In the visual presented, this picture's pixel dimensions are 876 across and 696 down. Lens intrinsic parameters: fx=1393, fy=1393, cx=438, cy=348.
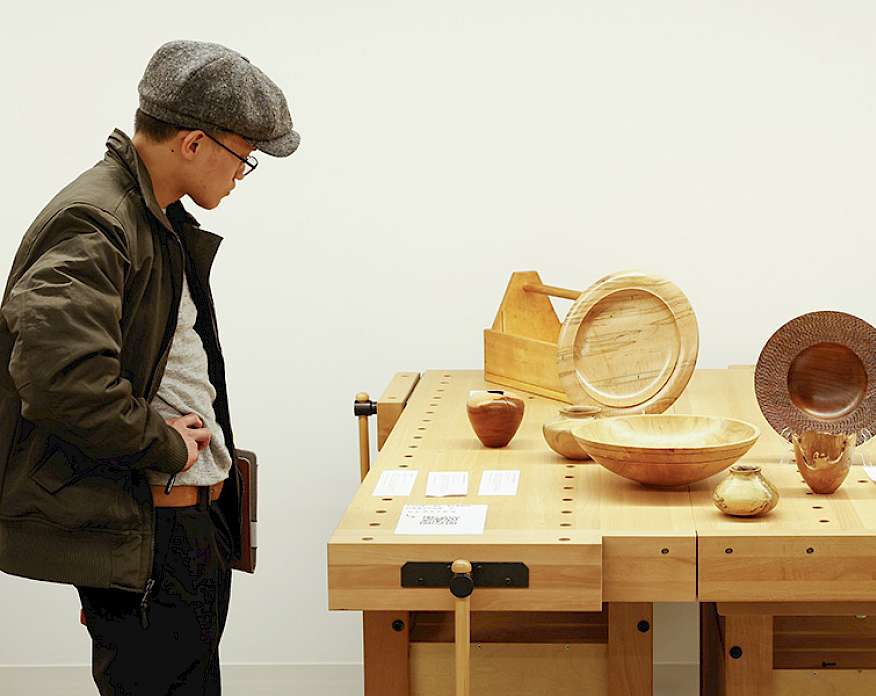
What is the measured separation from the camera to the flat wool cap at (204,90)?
2021mm

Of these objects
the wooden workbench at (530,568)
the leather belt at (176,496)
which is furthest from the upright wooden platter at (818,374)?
the leather belt at (176,496)

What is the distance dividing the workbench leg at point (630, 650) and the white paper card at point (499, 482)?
250 millimetres

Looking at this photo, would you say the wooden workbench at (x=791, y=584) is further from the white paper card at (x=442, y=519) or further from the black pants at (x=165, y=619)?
the black pants at (x=165, y=619)

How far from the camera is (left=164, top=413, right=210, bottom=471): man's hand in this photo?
2.06 metres

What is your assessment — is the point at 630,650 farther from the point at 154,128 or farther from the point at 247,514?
the point at 154,128

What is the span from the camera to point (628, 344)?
9.09ft

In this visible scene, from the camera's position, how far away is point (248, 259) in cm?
348

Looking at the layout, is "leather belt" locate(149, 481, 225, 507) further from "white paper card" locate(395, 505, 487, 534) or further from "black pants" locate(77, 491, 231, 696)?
"white paper card" locate(395, 505, 487, 534)

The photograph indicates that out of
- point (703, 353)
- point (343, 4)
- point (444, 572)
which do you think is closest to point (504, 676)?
point (444, 572)

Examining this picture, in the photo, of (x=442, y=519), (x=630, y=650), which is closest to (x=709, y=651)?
(x=630, y=650)

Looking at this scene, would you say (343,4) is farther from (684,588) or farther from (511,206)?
(684,588)

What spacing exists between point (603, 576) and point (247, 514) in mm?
677


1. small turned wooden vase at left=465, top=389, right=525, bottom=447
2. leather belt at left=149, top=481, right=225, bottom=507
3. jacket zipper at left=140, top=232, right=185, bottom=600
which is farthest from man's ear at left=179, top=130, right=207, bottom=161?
small turned wooden vase at left=465, top=389, right=525, bottom=447

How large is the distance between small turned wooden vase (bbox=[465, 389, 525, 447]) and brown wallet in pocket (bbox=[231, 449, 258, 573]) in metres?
0.42
